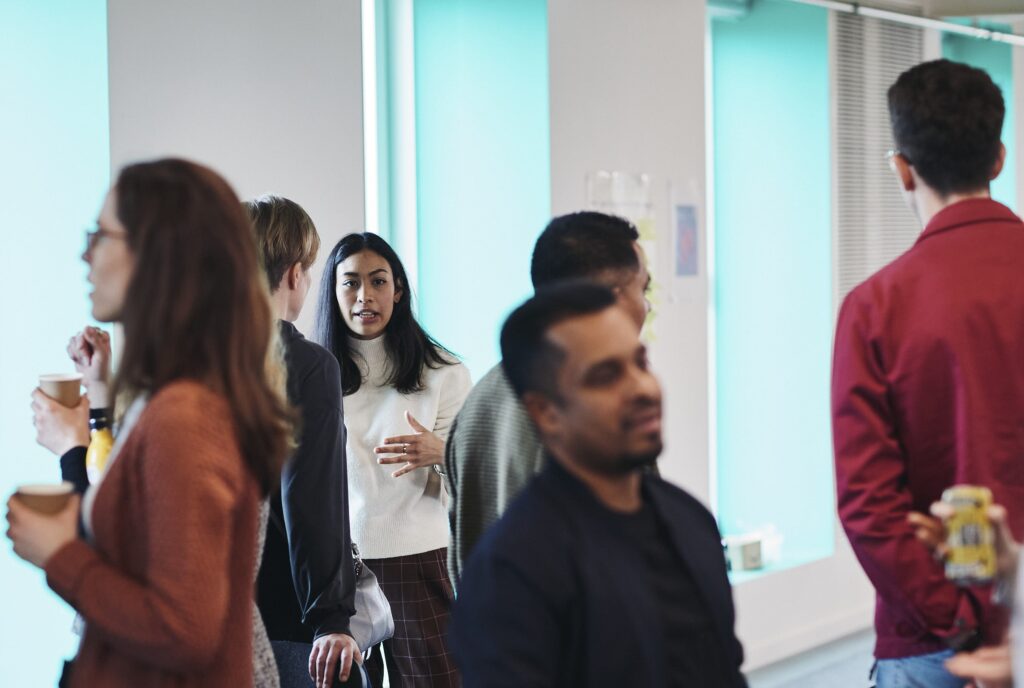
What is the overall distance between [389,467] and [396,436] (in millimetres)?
186

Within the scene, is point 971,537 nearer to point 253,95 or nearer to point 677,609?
point 677,609

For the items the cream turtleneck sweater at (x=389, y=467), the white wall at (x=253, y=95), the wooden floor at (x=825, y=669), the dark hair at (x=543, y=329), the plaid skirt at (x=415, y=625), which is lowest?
the wooden floor at (x=825, y=669)

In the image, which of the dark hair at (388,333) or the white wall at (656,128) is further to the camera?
the white wall at (656,128)

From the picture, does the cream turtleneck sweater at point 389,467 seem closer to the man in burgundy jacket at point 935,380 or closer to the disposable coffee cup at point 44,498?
the man in burgundy jacket at point 935,380

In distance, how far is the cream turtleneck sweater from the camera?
3.41 m

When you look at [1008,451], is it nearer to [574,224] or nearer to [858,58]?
[574,224]

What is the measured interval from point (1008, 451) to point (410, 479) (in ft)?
6.10

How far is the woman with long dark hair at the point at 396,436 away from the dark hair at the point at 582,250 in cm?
110

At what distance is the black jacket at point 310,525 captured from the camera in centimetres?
232

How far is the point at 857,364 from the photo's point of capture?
2.09m

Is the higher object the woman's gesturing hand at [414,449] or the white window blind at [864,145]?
the white window blind at [864,145]

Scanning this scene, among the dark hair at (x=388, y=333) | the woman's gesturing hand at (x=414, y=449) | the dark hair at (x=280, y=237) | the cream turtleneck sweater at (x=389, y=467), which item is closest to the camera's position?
the dark hair at (x=280, y=237)

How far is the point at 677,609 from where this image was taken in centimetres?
153

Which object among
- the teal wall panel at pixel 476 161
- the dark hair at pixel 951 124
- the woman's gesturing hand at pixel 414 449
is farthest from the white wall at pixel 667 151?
the dark hair at pixel 951 124
